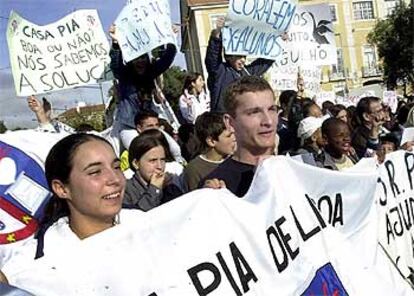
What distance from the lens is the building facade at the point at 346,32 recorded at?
221 feet

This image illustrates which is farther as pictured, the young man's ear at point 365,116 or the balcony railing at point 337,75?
the balcony railing at point 337,75

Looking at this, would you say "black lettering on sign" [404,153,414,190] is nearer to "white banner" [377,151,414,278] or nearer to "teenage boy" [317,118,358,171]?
"white banner" [377,151,414,278]

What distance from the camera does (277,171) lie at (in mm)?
3590

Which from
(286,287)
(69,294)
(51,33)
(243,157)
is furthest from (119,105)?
(69,294)

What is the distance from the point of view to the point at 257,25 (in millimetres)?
7902

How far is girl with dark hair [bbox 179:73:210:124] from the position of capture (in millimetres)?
9512

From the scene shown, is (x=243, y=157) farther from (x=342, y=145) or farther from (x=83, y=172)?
(x=342, y=145)

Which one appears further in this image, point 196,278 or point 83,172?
point 83,172

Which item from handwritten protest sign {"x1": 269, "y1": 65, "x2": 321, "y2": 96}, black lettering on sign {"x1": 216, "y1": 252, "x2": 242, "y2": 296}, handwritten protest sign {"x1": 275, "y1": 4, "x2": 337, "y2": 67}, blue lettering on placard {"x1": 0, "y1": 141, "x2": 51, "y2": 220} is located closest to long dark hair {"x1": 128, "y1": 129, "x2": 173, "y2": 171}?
blue lettering on placard {"x1": 0, "y1": 141, "x2": 51, "y2": 220}

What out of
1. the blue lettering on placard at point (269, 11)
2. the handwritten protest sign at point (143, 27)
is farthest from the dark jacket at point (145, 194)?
the blue lettering on placard at point (269, 11)

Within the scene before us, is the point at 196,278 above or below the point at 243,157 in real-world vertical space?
below

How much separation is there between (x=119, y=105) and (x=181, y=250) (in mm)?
3938

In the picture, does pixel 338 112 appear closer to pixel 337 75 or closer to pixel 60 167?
pixel 60 167

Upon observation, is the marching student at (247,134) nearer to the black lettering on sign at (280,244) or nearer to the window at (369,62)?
the black lettering on sign at (280,244)
